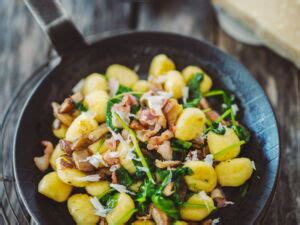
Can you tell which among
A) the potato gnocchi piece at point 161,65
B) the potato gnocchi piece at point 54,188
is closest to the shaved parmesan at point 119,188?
the potato gnocchi piece at point 54,188

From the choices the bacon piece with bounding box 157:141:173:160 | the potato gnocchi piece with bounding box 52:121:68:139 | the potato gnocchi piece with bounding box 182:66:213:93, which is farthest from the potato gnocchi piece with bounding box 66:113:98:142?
the potato gnocchi piece with bounding box 182:66:213:93

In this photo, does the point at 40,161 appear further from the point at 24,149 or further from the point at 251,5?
the point at 251,5

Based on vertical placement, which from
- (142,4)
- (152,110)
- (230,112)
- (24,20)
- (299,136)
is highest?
(24,20)

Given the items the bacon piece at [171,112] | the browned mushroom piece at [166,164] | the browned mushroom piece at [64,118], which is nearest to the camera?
the browned mushroom piece at [166,164]

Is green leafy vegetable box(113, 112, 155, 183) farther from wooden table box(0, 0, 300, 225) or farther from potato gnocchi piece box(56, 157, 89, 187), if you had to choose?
wooden table box(0, 0, 300, 225)

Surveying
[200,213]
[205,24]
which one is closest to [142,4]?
[205,24]

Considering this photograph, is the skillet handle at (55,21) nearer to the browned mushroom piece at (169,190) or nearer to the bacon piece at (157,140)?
the bacon piece at (157,140)
